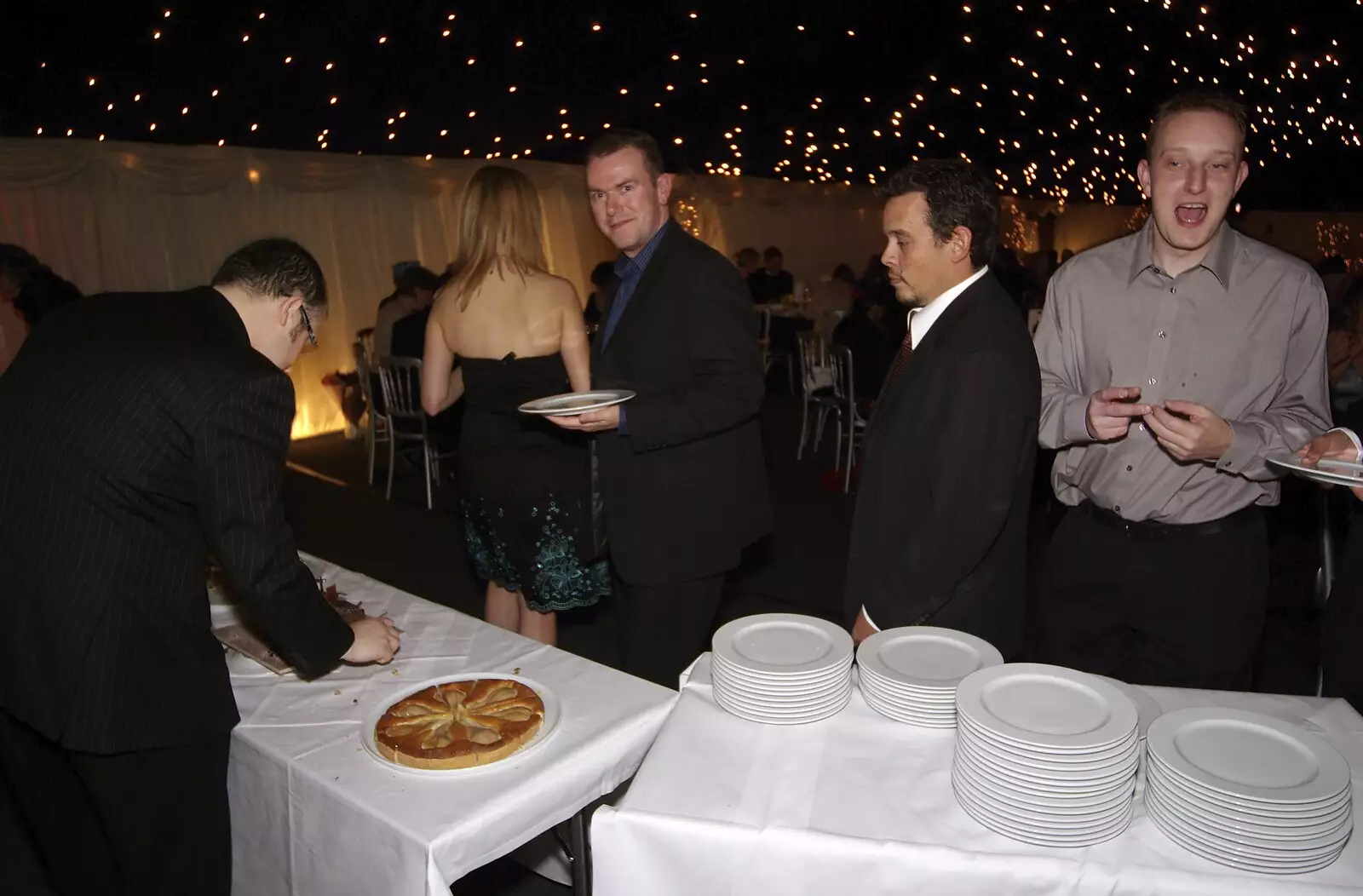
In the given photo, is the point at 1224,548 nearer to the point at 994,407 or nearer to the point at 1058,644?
the point at 1058,644

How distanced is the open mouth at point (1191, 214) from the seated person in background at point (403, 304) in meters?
5.54

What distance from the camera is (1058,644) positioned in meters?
2.10

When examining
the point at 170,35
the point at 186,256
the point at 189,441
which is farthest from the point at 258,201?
the point at 189,441

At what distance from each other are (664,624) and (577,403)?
25.1 inches

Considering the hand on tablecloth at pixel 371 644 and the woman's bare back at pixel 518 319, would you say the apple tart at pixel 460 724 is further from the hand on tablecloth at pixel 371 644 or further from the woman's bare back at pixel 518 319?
the woman's bare back at pixel 518 319

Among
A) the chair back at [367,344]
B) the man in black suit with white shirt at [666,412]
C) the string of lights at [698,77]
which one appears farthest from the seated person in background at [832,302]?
the man in black suit with white shirt at [666,412]

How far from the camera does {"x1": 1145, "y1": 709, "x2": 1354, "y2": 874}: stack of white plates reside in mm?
1062

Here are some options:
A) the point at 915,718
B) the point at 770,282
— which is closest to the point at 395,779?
the point at 915,718

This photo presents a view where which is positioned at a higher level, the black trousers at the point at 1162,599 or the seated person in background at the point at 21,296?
the seated person in background at the point at 21,296

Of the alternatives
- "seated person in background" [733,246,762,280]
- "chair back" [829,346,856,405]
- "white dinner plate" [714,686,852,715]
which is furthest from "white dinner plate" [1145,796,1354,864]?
"seated person in background" [733,246,762,280]

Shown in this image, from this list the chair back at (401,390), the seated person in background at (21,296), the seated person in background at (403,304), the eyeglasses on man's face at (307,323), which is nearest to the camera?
the eyeglasses on man's face at (307,323)

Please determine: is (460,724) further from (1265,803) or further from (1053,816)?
(1265,803)

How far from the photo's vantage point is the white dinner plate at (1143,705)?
1.36 meters

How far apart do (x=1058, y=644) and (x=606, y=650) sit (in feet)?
6.80
